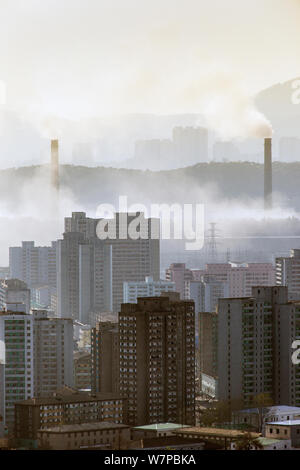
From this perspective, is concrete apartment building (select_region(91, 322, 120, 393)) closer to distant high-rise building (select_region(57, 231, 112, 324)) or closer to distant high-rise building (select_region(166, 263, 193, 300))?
distant high-rise building (select_region(166, 263, 193, 300))

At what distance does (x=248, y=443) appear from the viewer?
656cm

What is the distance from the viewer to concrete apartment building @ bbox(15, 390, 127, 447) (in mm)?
7410

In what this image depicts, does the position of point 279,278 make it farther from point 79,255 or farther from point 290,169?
point 79,255

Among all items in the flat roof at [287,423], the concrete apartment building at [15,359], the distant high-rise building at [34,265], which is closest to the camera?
the flat roof at [287,423]

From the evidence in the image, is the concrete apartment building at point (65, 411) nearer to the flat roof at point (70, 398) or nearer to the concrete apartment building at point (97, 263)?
the flat roof at point (70, 398)

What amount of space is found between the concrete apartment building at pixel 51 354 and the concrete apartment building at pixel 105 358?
0.17 metres

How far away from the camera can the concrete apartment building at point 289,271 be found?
35.1 feet

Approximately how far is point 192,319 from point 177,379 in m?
0.51

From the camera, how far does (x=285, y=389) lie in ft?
28.7

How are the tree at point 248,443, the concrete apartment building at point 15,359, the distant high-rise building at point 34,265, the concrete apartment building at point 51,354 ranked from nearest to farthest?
the tree at point 248,443 < the concrete apartment building at point 15,359 < the concrete apartment building at point 51,354 < the distant high-rise building at point 34,265

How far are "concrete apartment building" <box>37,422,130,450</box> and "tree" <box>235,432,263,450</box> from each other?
45 centimetres

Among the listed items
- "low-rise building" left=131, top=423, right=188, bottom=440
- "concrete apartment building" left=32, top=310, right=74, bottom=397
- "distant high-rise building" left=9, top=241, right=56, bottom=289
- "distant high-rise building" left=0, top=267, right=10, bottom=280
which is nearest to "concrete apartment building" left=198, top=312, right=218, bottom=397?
"concrete apartment building" left=32, top=310, right=74, bottom=397

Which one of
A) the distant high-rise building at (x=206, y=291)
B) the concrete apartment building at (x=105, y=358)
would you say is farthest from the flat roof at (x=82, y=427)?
the distant high-rise building at (x=206, y=291)

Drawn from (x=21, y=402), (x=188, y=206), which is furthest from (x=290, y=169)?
(x=21, y=402)
